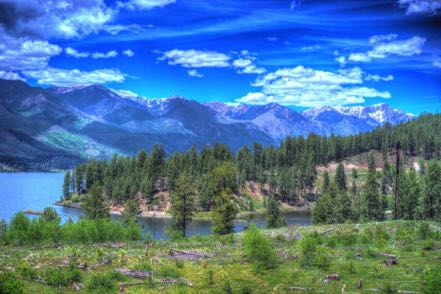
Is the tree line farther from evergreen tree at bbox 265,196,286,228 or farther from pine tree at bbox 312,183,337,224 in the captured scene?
evergreen tree at bbox 265,196,286,228

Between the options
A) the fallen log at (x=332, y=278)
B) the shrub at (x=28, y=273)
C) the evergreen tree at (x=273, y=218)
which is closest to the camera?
the shrub at (x=28, y=273)

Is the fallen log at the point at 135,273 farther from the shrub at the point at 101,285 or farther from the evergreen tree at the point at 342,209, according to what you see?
the evergreen tree at the point at 342,209

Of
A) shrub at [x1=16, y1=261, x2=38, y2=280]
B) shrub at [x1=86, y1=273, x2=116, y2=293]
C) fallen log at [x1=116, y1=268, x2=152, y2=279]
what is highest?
shrub at [x1=16, y1=261, x2=38, y2=280]

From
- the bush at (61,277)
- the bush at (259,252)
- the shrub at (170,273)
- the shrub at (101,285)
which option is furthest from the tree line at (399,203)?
the bush at (61,277)

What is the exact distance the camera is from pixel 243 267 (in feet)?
135

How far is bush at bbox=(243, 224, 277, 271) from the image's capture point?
134 feet

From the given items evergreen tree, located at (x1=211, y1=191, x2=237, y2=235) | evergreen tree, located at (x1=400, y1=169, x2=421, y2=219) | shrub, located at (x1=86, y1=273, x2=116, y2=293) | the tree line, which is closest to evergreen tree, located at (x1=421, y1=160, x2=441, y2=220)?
the tree line

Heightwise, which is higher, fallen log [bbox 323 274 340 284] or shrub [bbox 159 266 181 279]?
shrub [bbox 159 266 181 279]

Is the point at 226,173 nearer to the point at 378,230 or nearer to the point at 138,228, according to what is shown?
the point at 138,228

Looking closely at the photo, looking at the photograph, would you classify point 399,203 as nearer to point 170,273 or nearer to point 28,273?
point 170,273

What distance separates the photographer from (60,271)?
33.1m

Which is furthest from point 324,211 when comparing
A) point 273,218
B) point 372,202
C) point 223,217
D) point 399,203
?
point 223,217

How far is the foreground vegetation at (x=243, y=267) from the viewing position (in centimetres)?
3197

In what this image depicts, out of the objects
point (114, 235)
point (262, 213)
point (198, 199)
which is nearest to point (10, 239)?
point (114, 235)
